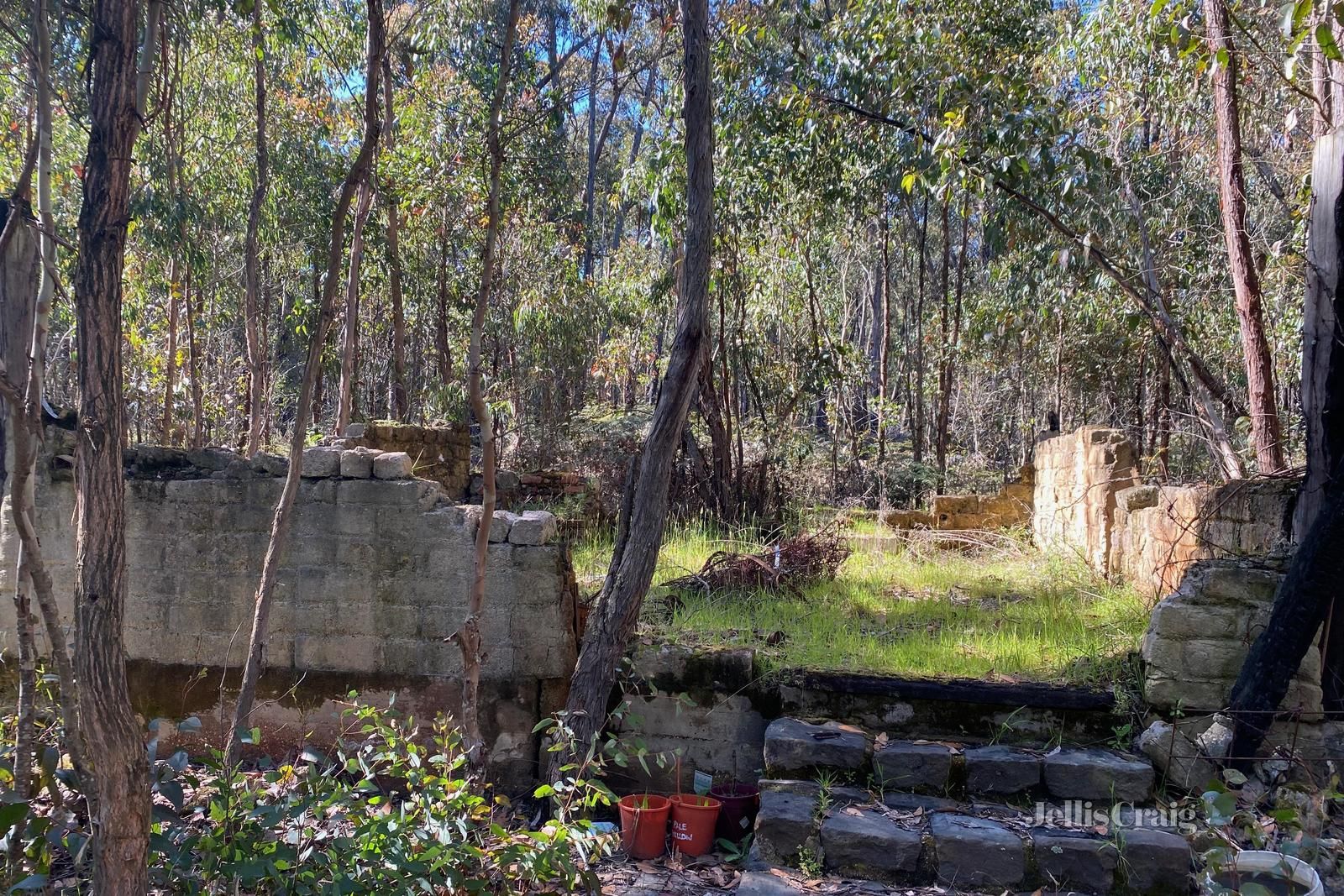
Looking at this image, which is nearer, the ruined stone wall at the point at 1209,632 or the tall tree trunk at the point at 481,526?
the tall tree trunk at the point at 481,526

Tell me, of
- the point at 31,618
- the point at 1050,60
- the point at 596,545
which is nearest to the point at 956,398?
the point at 1050,60

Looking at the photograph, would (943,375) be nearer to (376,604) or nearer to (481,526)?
(376,604)

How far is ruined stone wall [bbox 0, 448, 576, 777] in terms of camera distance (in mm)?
4934

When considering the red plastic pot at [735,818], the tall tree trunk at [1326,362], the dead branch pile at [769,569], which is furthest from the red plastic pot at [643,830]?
the tall tree trunk at [1326,362]

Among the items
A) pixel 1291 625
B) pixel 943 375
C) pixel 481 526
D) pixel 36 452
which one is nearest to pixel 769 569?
pixel 481 526

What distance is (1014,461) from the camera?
18.2 meters

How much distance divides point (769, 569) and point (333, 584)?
2935mm

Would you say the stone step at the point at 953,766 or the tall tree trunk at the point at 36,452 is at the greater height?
the tall tree trunk at the point at 36,452

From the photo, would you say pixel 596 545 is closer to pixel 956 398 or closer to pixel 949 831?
pixel 949 831

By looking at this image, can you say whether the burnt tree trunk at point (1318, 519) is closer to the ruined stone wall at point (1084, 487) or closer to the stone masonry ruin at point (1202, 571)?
the stone masonry ruin at point (1202, 571)

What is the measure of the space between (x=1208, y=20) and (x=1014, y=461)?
41.0 ft

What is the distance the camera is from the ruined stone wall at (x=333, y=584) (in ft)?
16.2

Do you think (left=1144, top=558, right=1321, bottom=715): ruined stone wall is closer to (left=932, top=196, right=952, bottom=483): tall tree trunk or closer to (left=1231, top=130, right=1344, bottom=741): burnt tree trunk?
(left=1231, top=130, right=1344, bottom=741): burnt tree trunk

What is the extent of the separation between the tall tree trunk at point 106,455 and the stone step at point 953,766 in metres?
2.78
